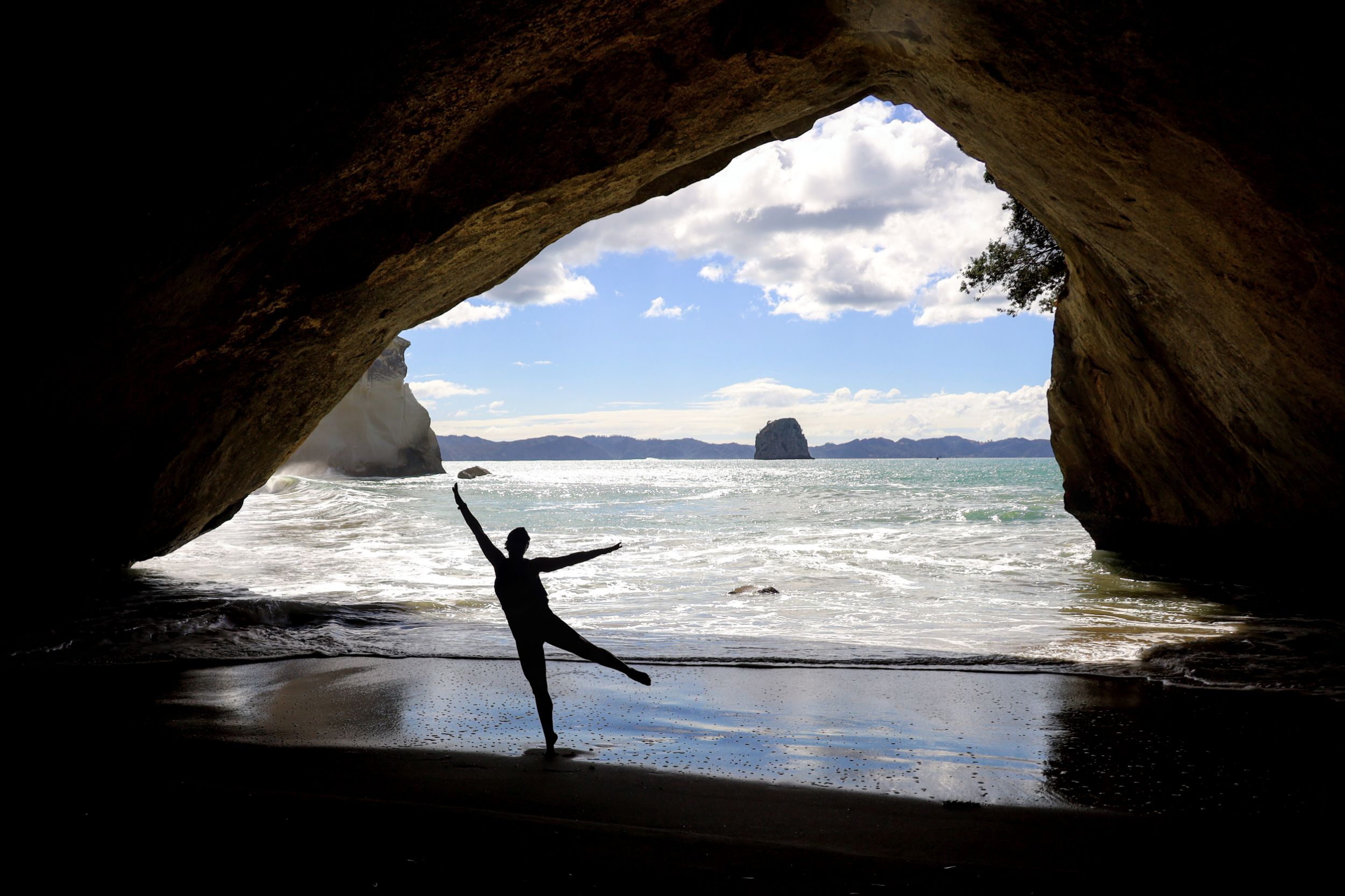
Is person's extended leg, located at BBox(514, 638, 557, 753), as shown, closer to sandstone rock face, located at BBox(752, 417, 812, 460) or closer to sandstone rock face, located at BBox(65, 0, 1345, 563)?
sandstone rock face, located at BBox(65, 0, 1345, 563)

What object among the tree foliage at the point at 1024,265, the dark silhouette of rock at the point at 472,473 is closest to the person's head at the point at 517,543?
the tree foliage at the point at 1024,265

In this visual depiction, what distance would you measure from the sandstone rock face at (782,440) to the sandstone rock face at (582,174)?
156 m

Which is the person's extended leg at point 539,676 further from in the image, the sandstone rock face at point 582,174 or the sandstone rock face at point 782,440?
the sandstone rock face at point 782,440

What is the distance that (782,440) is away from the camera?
545ft

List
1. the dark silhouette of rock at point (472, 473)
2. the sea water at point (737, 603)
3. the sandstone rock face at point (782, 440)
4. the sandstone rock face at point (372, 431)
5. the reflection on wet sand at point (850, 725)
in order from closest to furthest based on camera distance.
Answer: the reflection on wet sand at point (850, 725) < the sea water at point (737, 603) < the sandstone rock face at point (372, 431) < the dark silhouette of rock at point (472, 473) < the sandstone rock face at point (782, 440)

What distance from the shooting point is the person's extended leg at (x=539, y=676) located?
4.61 metres

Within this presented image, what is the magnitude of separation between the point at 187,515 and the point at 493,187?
664 cm

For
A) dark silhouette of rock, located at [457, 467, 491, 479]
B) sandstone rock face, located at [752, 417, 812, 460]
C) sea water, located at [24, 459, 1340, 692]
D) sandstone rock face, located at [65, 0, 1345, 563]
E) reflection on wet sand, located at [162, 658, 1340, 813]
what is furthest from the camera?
sandstone rock face, located at [752, 417, 812, 460]

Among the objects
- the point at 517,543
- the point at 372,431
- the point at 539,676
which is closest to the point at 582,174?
the point at 517,543

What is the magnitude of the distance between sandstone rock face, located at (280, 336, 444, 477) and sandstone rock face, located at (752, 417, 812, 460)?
11140 centimetres

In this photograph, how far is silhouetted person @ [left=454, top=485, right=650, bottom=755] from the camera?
4.63m

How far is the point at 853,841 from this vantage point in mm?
3418

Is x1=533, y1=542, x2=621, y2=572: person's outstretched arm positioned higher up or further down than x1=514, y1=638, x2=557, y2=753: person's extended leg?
higher up

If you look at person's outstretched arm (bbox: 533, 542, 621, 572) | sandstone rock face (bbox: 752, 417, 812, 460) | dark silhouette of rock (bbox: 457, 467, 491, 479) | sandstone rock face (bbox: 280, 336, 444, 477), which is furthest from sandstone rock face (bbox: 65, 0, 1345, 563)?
sandstone rock face (bbox: 752, 417, 812, 460)
